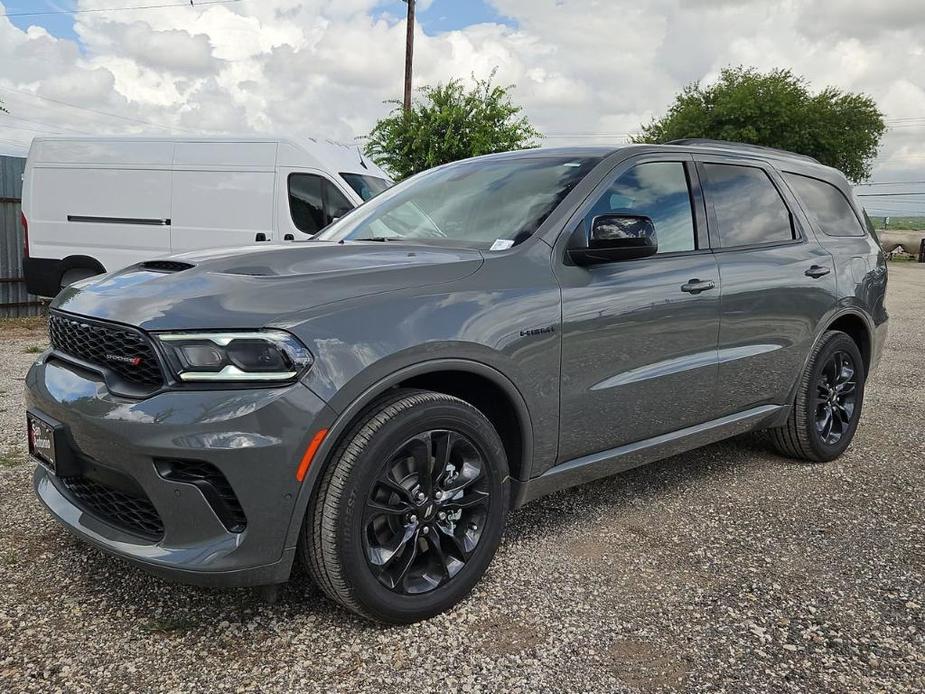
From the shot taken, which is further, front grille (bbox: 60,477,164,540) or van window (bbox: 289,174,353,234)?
van window (bbox: 289,174,353,234)

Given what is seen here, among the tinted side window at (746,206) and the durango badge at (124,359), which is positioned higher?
the tinted side window at (746,206)

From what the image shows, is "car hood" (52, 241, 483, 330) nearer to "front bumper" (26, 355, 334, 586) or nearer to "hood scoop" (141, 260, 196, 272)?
"hood scoop" (141, 260, 196, 272)

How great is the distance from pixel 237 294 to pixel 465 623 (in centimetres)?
136

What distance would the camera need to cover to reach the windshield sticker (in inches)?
115

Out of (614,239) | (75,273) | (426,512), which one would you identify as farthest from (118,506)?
(75,273)

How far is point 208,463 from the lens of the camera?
2.19 m

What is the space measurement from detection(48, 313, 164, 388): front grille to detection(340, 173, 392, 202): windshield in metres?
7.11

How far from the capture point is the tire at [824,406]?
4.28 m

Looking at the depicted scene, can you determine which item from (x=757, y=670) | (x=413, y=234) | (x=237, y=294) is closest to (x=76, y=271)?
(x=413, y=234)

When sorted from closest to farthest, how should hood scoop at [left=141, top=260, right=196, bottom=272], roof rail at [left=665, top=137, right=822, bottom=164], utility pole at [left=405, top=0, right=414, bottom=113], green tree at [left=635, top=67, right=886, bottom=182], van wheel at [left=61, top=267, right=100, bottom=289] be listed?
1. hood scoop at [left=141, top=260, right=196, bottom=272]
2. roof rail at [left=665, top=137, right=822, bottom=164]
3. van wheel at [left=61, top=267, right=100, bottom=289]
4. utility pole at [left=405, top=0, right=414, bottom=113]
5. green tree at [left=635, top=67, right=886, bottom=182]

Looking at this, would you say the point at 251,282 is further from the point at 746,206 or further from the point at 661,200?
the point at 746,206

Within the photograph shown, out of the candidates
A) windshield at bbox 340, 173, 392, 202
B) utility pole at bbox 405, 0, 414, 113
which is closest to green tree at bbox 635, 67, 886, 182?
utility pole at bbox 405, 0, 414, 113

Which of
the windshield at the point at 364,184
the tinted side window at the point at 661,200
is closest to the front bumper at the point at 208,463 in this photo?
the tinted side window at the point at 661,200

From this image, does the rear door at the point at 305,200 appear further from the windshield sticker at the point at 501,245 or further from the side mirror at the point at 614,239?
the side mirror at the point at 614,239
